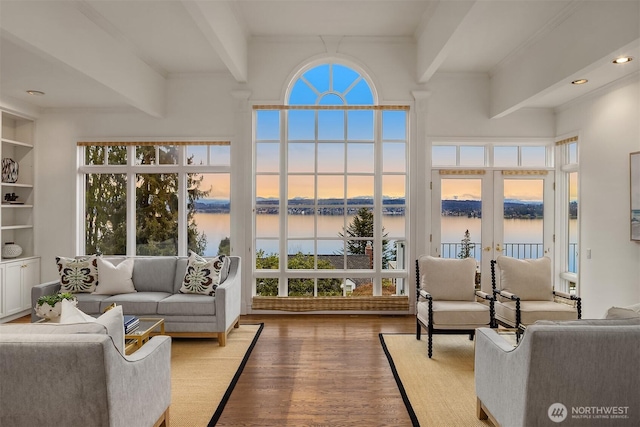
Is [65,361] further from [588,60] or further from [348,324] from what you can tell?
[588,60]

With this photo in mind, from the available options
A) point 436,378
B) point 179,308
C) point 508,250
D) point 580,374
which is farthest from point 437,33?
point 179,308

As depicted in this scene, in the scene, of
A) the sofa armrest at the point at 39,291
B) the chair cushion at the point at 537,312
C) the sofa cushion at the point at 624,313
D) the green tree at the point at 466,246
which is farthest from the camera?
the green tree at the point at 466,246

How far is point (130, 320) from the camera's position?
11.5ft

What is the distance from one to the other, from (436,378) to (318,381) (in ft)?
3.28

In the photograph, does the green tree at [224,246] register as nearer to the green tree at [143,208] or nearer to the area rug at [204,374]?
the green tree at [143,208]

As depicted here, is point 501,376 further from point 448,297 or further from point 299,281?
point 299,281

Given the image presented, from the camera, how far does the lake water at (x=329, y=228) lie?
5.58 metres

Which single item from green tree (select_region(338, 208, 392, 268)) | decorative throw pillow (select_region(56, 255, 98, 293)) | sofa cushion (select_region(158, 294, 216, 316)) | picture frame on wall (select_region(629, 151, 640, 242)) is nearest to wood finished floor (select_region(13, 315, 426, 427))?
sofa cushion (select_region(158, 294, 216, 316))

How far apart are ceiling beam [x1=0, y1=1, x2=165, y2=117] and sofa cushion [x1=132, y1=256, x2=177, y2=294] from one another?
196 centimetres

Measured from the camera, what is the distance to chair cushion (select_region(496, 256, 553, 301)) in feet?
13.9

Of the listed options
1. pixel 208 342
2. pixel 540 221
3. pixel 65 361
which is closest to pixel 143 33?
pixel 208 342

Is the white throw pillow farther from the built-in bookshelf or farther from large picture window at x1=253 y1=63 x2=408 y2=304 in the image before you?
the built-in bookshelf

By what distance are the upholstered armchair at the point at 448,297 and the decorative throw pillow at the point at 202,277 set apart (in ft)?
7.36

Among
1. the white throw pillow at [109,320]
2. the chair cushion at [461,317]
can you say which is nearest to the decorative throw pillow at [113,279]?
the white throw pillow at [109,320]
